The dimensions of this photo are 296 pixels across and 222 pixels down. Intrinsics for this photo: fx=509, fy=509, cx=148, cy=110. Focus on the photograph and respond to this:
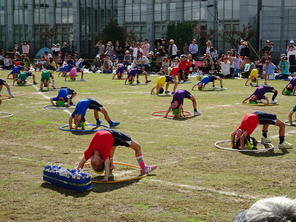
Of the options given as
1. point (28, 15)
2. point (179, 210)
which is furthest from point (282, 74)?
point (28, 15)

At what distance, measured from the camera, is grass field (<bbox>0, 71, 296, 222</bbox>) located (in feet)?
23.0

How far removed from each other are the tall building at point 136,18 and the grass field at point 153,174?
997 inches

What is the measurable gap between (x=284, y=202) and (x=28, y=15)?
64.8 m

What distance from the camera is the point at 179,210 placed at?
6973 millimetres

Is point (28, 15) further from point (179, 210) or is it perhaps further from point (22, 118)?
point (179, 210)

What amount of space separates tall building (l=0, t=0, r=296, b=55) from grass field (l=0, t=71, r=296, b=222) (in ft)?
83.1

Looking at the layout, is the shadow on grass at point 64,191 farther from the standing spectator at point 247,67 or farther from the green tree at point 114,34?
the green tree at point 114,34

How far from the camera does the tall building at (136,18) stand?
138 ft

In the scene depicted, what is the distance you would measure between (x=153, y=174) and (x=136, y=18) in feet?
150

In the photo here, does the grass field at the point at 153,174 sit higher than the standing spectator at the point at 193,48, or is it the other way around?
the standing spectator at the point at 193,48

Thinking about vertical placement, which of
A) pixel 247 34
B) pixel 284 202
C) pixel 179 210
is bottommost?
pixel 179 210

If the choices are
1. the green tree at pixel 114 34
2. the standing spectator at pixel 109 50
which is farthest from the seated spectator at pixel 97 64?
the green tree at pixel 114 34

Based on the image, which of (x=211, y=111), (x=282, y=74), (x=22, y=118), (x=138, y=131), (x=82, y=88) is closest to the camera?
(x=138, y=131)

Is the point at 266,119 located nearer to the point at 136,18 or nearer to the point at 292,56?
the point at 292,56
